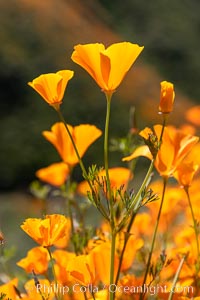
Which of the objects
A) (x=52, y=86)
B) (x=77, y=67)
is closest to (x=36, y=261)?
(x=52, y=86)

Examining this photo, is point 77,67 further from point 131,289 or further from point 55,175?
point 131,289

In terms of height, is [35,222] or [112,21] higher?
[112,21]

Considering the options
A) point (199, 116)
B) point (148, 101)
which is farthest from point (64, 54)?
point (199, 116)

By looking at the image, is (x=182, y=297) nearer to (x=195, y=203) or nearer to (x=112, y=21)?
(x=195, y=203)

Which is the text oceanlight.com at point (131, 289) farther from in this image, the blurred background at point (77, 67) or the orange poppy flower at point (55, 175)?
the blurred background at point (77, 67)

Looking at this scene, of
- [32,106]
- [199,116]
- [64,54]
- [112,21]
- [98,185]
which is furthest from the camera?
[112,21]

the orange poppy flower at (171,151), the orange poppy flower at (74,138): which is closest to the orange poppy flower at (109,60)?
the orange poppy flower at (171,151)

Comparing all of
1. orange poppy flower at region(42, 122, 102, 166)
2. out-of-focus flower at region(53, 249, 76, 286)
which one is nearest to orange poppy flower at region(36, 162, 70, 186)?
orange poppy flower at region(42, 122, 102, 166)
